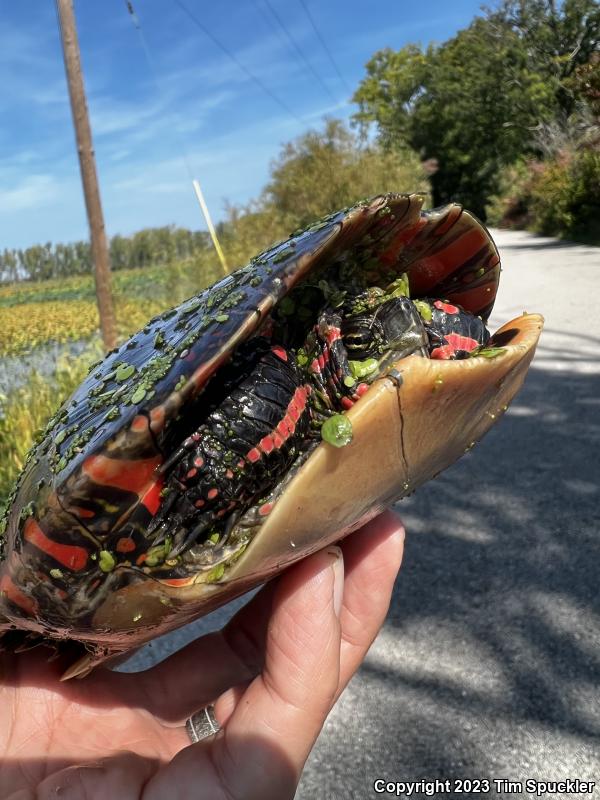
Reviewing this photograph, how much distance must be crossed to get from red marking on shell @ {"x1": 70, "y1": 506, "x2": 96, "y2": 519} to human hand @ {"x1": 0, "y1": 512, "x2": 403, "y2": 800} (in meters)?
0.41

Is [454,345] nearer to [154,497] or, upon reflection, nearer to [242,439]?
[242,439]

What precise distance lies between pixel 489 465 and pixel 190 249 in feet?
28.4

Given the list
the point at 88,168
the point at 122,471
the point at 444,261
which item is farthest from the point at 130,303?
the point at 122,471

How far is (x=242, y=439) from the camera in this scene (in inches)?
48.6

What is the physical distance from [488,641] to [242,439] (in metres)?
1.45

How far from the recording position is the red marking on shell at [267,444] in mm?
1234

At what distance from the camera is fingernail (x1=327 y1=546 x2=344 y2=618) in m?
1.32

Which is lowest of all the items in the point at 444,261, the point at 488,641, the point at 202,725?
the point at 488,641

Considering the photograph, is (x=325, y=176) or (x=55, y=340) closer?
(x=55, y=340)

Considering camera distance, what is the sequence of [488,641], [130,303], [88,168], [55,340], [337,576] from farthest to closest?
[130,303]
[55,340]
[88,168]
[488,641]
[337,576]

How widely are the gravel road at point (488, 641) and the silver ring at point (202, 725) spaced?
1.73 feet

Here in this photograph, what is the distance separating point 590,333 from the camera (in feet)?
20.3

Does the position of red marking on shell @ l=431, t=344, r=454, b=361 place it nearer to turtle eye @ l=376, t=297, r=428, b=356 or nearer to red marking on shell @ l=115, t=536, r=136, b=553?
turtle eye @ l=376, t=297, r=428, b=356

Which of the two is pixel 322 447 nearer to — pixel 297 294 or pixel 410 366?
pixel 410 366
